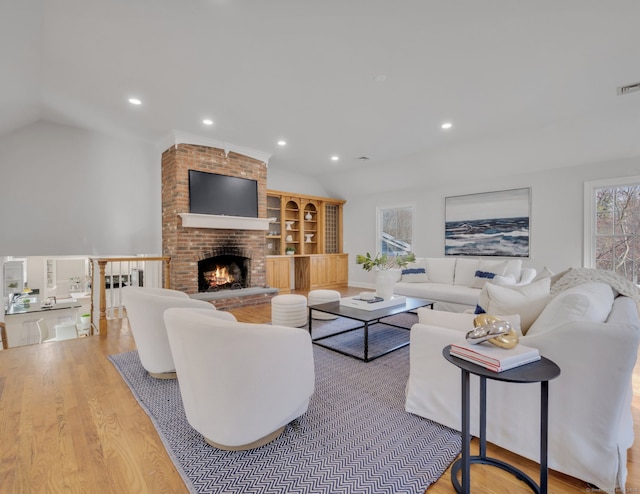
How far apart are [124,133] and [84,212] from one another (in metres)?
1.46

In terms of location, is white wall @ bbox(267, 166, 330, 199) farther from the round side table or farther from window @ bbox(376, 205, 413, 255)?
the round side table

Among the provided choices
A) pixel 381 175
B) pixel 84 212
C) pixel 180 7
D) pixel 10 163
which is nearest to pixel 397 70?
pixel 180 7

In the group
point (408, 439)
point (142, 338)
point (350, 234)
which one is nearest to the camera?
point (408, 439)

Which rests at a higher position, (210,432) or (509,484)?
(210,432)

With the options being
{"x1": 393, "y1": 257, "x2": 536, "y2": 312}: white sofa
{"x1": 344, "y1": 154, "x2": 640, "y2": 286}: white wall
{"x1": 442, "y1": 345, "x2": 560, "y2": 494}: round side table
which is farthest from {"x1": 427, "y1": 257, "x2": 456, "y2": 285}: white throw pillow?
{"x1": 442, "y1": 345, "x2": 560, "y2": 494}: round side table

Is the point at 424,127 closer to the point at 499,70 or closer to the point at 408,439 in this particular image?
the point at 499,70

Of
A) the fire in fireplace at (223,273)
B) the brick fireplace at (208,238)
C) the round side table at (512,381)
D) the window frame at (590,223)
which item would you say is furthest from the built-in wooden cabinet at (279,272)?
the round side table at (512,381)

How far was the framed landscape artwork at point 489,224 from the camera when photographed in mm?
5617

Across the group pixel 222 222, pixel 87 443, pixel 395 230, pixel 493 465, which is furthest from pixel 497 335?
pixel 395 230

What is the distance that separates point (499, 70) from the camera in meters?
3.03

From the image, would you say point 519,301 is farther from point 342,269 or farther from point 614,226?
point 342,269

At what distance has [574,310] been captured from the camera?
1.57 m

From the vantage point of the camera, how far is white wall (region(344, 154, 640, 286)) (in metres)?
5.00

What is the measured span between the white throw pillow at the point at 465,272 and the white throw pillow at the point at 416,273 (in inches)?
19.3
